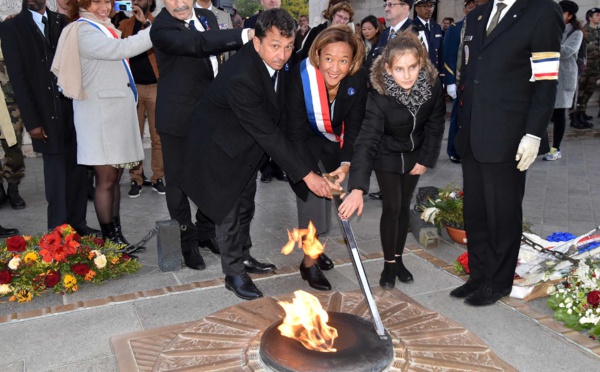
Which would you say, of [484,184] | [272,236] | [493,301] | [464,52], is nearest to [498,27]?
[464,52]

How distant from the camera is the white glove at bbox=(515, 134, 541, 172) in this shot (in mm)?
3332

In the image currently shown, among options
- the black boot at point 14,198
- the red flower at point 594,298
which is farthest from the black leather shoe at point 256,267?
the black boot at point 14,198

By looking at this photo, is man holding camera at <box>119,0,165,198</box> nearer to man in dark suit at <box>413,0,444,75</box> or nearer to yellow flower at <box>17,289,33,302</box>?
yellow flower at <box>17,289,33,302</box>

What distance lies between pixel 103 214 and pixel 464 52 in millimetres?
3001

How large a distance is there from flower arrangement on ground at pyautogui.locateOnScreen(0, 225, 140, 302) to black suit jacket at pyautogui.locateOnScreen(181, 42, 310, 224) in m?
0.94

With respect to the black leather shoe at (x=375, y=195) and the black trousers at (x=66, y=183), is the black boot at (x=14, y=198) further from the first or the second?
the black leather shoe at (x=375, y=195)

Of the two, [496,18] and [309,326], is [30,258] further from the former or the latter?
[496,18]

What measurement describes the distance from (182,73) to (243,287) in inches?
63.2

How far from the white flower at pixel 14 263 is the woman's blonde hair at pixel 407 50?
112 inches

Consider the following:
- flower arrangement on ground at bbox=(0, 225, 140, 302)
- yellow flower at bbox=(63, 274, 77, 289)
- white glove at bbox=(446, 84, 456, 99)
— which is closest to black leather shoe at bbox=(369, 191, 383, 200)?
white glove at bbox=(446, 84, 456, 99)

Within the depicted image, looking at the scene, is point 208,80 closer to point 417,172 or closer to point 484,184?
point 417,172

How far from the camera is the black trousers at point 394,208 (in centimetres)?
389

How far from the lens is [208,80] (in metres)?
4.30

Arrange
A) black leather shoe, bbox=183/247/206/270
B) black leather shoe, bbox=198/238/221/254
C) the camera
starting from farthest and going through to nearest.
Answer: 1. the camera
2. black leather shoe, bbox=198/238/221/254
3. black leather shoe, bbox=183/247/206/270
